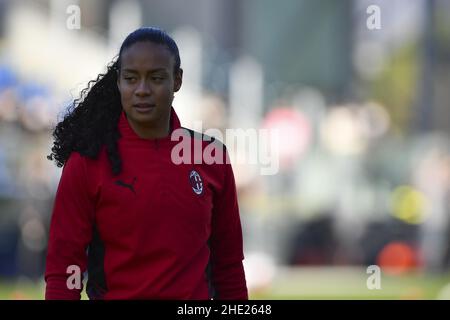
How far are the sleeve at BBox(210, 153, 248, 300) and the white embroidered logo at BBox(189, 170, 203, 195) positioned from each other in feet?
0.55

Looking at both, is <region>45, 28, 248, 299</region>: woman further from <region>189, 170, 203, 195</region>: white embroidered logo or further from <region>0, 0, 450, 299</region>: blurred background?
<region>0, 0, 450, 299</region>: blurred background

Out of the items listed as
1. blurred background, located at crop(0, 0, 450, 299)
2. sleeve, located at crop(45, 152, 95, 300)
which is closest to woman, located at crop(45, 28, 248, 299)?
sleeve, located at crop(45, 152, 95, 300)

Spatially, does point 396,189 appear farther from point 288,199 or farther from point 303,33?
point 303,33

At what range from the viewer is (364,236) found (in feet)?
56.7

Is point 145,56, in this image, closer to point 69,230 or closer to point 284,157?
point 69,230

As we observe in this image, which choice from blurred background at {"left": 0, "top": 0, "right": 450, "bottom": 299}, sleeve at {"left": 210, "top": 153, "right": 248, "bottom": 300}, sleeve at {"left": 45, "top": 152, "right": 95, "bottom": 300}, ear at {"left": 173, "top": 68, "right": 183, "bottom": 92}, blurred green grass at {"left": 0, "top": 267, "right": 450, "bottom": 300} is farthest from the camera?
blurred background at {"left": 0, "top": 0, "right": 450, "bottom": 299}

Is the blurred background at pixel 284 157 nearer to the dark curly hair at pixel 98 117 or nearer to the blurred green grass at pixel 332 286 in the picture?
the blurred green grass at pixel 332 286

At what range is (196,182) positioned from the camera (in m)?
4.69

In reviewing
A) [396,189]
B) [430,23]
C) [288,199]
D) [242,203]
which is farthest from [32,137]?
[430,23]

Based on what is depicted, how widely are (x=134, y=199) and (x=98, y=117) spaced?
1.40ft

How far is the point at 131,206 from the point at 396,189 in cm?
1448

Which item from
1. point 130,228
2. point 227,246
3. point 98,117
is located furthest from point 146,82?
point 227,246

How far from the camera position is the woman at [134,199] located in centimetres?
451

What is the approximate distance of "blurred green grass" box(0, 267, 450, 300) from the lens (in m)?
13.3
